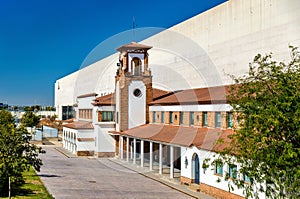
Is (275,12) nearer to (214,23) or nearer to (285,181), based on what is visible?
(214,23)

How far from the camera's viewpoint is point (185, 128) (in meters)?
32.5

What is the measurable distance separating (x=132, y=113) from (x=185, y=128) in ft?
33.9

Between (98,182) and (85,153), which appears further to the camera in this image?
(85,153)

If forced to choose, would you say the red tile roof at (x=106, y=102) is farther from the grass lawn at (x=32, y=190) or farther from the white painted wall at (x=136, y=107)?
the grass lawn at (x=32, y=190)

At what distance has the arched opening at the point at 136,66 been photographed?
42.1 m

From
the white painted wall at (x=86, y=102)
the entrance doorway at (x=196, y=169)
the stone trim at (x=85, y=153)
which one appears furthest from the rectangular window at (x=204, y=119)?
the white painted wall at (x=86, y=102)

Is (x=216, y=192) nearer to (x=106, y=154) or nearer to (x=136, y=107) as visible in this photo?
(x=136, y=107)

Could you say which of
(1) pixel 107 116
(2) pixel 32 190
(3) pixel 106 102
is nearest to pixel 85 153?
(1) pixel 107 116

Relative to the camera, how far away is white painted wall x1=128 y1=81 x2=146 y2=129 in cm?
4184

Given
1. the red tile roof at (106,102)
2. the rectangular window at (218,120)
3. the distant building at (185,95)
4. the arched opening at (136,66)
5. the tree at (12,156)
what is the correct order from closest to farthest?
1. the tree at (12,156)
2. the distant building at (185,95)
3. the rectangular window at (218,120)
4. the arched opening at (136,66)
5. the red tile roof at (106,102)

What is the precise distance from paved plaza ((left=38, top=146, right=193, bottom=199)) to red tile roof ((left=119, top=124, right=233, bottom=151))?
2.92m

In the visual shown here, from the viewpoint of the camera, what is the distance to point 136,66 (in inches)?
1687

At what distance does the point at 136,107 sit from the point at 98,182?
1477 cm

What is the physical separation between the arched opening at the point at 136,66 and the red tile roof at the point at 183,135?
5261 millimetres
